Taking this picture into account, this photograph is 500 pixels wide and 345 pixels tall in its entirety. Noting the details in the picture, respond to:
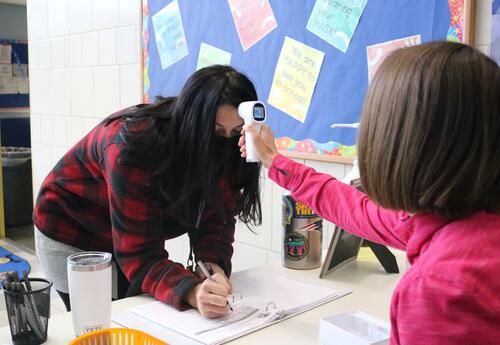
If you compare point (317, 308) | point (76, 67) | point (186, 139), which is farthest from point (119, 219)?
point (76, 67)

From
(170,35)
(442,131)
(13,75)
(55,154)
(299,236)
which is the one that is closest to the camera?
(442,131)

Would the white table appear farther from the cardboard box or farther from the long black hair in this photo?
the long black hair

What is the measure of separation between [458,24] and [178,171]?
860 millimetres

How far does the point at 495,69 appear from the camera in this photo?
64 cm

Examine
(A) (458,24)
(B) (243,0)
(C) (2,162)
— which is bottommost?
(C) (2,162)

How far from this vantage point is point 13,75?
4758 millimetres

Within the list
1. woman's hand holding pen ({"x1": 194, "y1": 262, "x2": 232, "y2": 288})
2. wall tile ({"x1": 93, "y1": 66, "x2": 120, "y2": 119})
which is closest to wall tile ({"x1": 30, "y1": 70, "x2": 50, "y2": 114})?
wall tile ({"x1": 93, "y1": 66, "x2": 120, "y2": 119})

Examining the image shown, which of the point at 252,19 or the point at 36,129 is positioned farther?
the point at 36,129

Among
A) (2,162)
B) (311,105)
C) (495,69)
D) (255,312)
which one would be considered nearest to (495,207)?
(495,69)

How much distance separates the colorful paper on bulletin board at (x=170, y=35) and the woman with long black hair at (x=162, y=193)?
0.97 meters

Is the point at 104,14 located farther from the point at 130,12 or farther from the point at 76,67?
the point at 76,67

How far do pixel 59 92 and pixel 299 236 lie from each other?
85.5 inches

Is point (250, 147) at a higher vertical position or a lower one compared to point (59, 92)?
lower

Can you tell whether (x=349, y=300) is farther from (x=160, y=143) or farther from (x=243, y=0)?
(x=243, y=0)
